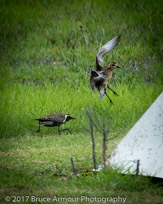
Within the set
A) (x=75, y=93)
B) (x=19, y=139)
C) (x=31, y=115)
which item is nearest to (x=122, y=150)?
(x=19, y=139)

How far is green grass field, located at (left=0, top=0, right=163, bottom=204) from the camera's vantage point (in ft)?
16.0

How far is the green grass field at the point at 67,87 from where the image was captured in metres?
4.88

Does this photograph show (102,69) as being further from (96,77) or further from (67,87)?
(67,87)

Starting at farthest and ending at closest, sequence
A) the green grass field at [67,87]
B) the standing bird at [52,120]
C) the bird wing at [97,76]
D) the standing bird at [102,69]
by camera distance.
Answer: the standing bird at [52,120] < the standing bird at [102,69] < the bird wing at [97,76] < the green grass field at [67,87]

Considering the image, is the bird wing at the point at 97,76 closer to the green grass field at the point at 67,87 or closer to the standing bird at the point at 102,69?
the standing bird at the point at 102,69

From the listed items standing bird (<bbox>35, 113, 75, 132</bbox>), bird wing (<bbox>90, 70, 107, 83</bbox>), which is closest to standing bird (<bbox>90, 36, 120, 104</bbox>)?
bird wing (<bbox>90, 70, 107, 83</bbox>)

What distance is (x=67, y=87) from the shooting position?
9344 mm

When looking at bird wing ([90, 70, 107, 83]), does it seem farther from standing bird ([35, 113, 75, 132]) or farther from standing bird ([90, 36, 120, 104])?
standing bird ([35, 113, 75, 132])

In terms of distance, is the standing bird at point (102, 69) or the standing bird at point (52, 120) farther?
the standing bird at point (52, 120)

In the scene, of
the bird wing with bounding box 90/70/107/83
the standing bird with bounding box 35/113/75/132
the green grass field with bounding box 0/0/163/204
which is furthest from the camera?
the standing bird with bounding box 35/113/75/132

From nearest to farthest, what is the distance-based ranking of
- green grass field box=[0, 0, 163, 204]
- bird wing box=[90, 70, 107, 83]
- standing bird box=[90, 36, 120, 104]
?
green grass field box=[0, 0, 163, 204], bird wing box=[90, 70, 107, 83], standing bird box=[90, 36, 120, 104]

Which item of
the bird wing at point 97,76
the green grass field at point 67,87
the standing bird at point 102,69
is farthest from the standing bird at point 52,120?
the bird wing at point 97,76

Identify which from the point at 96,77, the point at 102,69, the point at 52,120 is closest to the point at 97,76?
the point at 96,77

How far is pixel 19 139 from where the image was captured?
7238 millimetres
